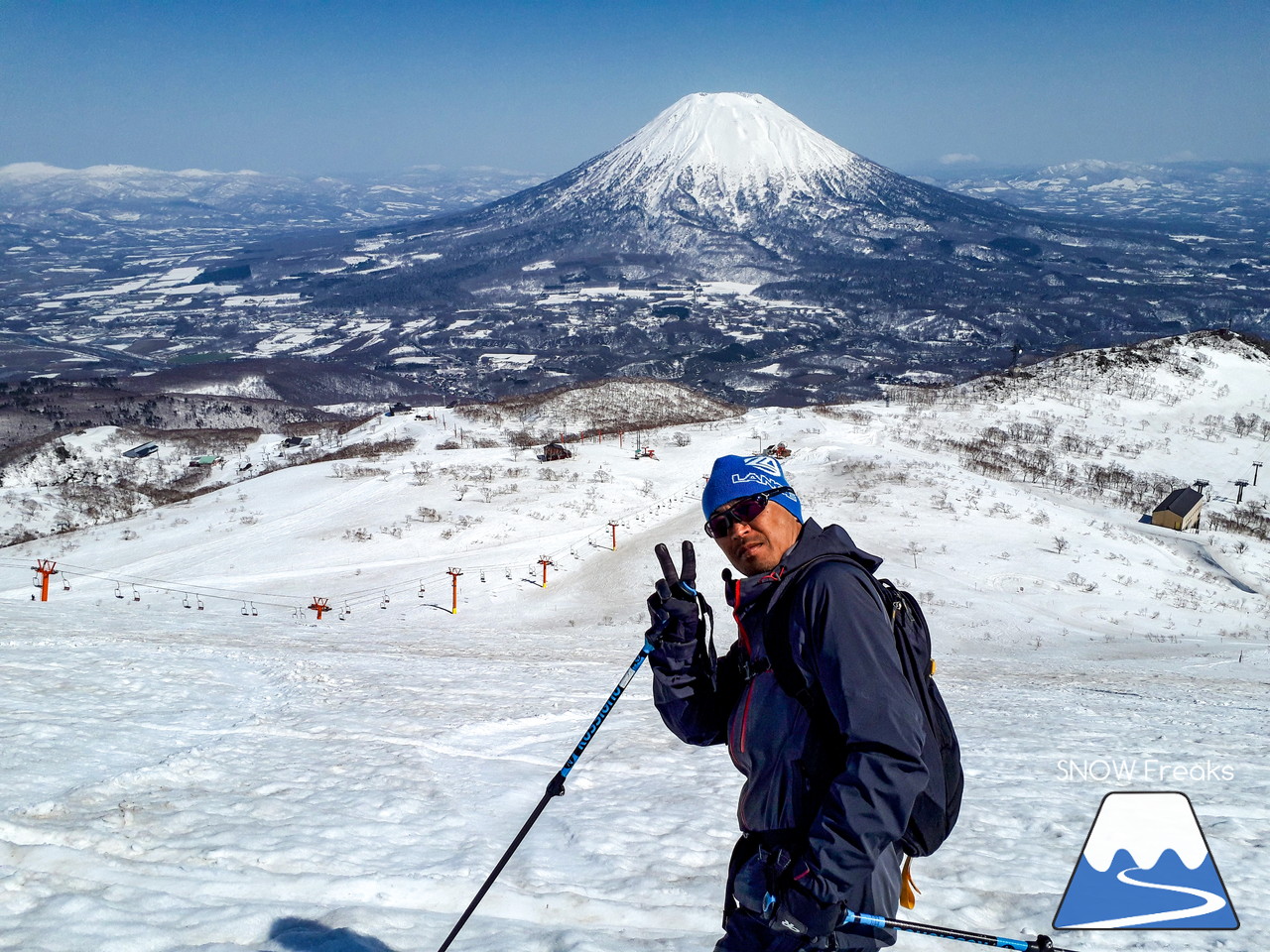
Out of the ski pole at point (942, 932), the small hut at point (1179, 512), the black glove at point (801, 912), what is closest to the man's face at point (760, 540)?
the black glove at point (801, 912)

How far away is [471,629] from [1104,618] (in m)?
13.4

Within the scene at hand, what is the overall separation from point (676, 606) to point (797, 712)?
1.96 feet

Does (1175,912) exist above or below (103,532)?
above

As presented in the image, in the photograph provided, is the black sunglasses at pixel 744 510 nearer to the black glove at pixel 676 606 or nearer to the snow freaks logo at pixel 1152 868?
the black glove at pixel 676 606

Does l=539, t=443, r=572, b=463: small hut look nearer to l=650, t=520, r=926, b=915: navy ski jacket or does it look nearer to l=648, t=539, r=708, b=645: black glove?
l=648, t=539, r=708, b=645: black glove

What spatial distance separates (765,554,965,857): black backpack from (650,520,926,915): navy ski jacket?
1.3 inches

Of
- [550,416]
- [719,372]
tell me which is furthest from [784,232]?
[550,416]

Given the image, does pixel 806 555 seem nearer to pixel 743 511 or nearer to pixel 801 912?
pixel 743 511

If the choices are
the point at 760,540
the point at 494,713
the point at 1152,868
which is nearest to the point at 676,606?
the point at 760,540

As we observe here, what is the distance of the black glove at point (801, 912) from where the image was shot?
2436 millimetres

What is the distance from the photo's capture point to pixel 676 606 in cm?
292

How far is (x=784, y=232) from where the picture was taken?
19375 cm

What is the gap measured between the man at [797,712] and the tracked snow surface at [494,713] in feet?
6.02

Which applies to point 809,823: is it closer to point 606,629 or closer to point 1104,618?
point 606,629
